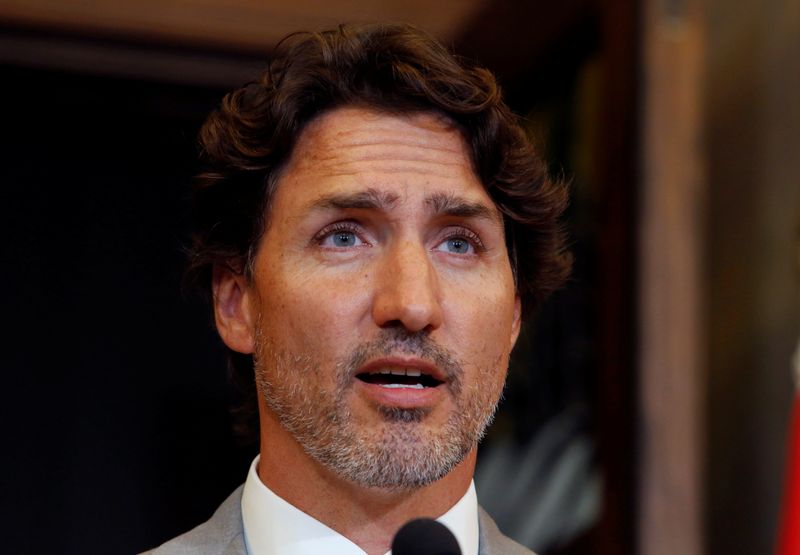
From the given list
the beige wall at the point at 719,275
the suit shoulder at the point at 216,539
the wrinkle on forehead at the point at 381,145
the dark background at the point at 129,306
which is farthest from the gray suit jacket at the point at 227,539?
the dark background at the point at 129,306

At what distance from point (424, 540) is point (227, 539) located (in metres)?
0.54

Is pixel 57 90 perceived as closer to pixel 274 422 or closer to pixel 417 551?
pixel 274 422

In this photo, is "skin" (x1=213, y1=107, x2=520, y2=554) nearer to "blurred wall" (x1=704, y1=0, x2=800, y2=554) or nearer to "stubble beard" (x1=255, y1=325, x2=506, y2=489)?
"stubble beard" (x1=255, y1=325, x2=506, y2=489)

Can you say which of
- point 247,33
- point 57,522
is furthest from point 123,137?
point 57,522

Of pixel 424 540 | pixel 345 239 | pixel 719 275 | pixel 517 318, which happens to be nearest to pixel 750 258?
pixel 719 275

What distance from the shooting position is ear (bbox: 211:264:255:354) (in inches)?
83.4

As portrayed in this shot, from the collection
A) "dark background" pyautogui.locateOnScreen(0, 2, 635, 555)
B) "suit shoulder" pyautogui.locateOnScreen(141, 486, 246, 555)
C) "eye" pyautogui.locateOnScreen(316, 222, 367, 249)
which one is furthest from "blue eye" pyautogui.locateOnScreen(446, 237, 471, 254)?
"dark background" pyautogui.locateOnScreen(0, 2, 635, 555)

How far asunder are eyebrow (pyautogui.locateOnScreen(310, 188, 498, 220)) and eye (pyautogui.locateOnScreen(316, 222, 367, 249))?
3 cm

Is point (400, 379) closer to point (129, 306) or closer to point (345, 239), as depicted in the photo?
point (345, 239)

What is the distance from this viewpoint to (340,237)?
194cm

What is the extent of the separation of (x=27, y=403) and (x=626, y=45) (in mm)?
2478

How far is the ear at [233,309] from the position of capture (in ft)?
6.95

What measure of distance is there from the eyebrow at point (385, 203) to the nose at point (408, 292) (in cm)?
7

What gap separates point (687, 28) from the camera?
4332 mm
